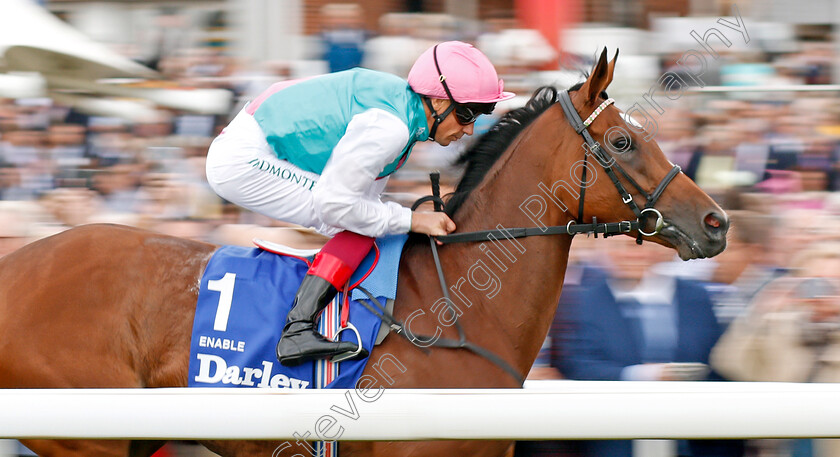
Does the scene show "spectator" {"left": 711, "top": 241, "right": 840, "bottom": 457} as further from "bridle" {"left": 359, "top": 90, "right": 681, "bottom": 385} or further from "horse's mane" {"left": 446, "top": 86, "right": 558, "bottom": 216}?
"horse's mane" {"left": 446, "top": 86, "right": 558, "bottom": 216}

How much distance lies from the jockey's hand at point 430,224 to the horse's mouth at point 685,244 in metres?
0.70

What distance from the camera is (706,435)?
1676mm

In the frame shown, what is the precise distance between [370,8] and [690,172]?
3.20 m

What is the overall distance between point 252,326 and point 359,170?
0.58m

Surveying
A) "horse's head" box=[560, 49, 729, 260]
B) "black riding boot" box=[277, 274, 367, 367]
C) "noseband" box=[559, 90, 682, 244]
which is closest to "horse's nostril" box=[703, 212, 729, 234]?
"horse's head" box=[560, 49, 729, 260]

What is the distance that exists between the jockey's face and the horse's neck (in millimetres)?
204

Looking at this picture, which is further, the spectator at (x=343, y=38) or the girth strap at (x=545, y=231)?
the spectator at (x=343, y=38)

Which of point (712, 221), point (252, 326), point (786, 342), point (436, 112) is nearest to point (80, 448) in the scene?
point (252, 326)

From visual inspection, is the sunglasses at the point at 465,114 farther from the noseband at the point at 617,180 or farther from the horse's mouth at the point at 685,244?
the horse's mouth at the point at 685,244

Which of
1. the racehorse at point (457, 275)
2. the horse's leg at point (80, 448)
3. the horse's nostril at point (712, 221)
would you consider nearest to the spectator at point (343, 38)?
the racehorse at point (457, 275)

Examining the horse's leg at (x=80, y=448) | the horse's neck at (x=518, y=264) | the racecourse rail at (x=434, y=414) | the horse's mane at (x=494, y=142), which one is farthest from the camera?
A: the horse's mane at (x=494, y=142)

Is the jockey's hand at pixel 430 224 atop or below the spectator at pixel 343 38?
below

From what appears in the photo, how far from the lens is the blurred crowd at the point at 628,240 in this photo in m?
3.20

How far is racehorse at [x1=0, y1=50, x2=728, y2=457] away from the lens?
2588 millimetres
